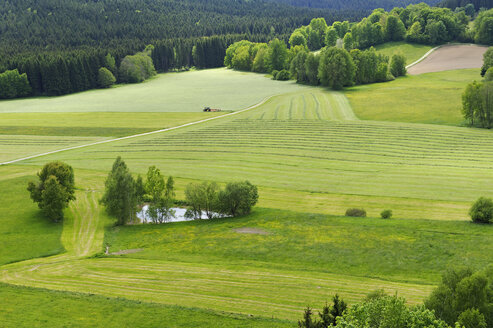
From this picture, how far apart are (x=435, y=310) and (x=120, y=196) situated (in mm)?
42162

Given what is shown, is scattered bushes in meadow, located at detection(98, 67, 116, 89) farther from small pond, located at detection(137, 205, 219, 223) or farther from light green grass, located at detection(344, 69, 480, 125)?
small pond, located at detection(137, 205, 219, 223)

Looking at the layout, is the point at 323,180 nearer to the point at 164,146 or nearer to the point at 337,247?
the point at 337,247

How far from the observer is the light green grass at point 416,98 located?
11033 cm

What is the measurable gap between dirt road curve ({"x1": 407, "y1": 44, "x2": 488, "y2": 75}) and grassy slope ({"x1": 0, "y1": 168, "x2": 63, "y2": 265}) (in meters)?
145

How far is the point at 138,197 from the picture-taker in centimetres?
6556

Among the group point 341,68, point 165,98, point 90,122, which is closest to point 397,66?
point 341,68

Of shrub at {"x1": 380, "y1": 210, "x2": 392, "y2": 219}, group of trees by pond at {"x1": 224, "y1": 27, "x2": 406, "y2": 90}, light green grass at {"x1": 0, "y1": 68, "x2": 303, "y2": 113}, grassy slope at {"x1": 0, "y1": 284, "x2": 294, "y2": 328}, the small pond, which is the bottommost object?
grassy slope at {"x1": 0, "y1": 284, "x2": 294, "y2": 328}

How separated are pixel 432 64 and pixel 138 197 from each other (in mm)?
151880

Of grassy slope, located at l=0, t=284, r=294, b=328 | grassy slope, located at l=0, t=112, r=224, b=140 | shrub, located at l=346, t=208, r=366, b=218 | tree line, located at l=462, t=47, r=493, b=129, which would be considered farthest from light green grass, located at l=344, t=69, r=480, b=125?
grassy slope, located at l=0, t=284, r=294, b=328

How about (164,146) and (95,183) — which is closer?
(95,183)

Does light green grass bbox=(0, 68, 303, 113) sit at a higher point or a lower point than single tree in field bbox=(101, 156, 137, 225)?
higher

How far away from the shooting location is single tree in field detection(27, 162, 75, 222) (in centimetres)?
6236

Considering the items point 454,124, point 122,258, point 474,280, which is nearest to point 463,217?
point 474,280

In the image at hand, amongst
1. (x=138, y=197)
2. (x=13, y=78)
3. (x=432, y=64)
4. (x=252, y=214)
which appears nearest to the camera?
(x=252, y=214)
